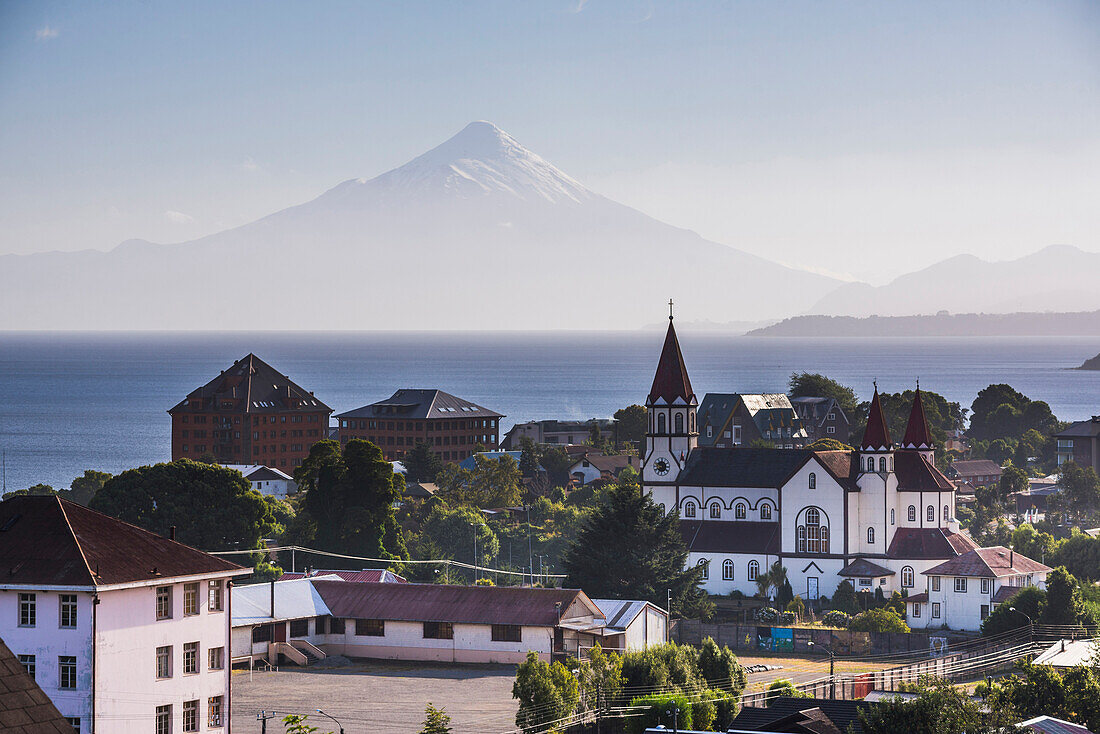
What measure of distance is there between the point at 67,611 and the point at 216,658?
4.71 metres

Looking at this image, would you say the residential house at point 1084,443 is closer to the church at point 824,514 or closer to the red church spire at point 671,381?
the church at point 824,514

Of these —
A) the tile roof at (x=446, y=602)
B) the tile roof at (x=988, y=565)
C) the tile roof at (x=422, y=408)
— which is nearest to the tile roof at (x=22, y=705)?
the tile roof at (x=446, y=602)

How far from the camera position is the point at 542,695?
146 ft

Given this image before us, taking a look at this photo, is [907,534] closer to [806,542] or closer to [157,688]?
[806,542]

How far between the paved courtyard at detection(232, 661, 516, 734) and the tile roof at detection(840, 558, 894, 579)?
27.2m

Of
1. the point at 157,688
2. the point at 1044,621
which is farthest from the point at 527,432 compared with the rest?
the point at 157,688

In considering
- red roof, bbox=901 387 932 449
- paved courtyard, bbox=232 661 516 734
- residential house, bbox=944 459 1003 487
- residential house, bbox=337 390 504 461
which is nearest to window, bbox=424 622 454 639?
paved courtyard, bbox=232 661 516 734

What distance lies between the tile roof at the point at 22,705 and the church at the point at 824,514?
220 feet

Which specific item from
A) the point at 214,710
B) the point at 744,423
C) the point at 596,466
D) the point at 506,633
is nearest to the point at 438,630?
the point at 506,633

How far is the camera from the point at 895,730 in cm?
3675

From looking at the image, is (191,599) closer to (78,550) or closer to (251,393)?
(78,550)

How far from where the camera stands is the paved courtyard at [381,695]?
47.5 metres

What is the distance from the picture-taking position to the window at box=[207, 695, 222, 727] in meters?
42.0

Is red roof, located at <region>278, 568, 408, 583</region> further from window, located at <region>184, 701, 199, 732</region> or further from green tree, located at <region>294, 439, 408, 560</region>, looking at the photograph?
window, located at <region>184, 701, 199, 732</region>
